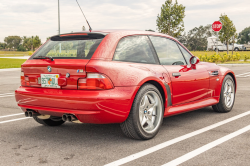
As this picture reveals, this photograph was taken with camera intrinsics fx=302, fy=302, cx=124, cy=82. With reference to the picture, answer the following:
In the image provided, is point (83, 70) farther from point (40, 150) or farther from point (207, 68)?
point (207, 68)

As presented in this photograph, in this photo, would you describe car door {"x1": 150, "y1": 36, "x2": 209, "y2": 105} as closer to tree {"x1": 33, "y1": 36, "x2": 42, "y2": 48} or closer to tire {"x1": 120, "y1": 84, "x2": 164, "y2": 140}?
tire {"x1": 120, "y1": 84, "x2": 164, "y2": 140}

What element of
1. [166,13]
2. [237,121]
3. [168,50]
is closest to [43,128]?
[168,50]

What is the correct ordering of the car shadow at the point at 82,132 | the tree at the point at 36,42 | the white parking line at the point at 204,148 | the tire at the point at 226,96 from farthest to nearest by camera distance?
the tree at the point at 36,42 → the tire at the point at 226,96 → the car shadow at the point at 82,132 → the white parking line at the point at 204,148

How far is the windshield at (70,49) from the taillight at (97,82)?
0.31 metres

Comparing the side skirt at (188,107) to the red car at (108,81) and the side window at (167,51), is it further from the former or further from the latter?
the side window at (167,51)

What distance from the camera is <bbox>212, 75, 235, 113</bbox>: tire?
19.5 feet

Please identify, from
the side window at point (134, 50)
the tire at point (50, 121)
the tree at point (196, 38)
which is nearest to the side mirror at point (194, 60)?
the side window at point (134, 50)

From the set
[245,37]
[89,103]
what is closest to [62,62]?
[89,103]

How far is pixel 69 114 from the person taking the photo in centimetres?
378

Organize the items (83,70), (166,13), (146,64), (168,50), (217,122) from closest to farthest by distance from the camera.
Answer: (83,70) → (146,64) → (168,50) → (217,122) → (166,13)

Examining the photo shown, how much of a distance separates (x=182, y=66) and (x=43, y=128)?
8.24 ft

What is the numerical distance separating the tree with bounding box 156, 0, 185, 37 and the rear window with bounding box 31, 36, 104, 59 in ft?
121


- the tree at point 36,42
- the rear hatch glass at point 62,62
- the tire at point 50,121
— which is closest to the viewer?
the rear hatch glass at point 62,62

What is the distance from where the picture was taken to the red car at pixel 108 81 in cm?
371
